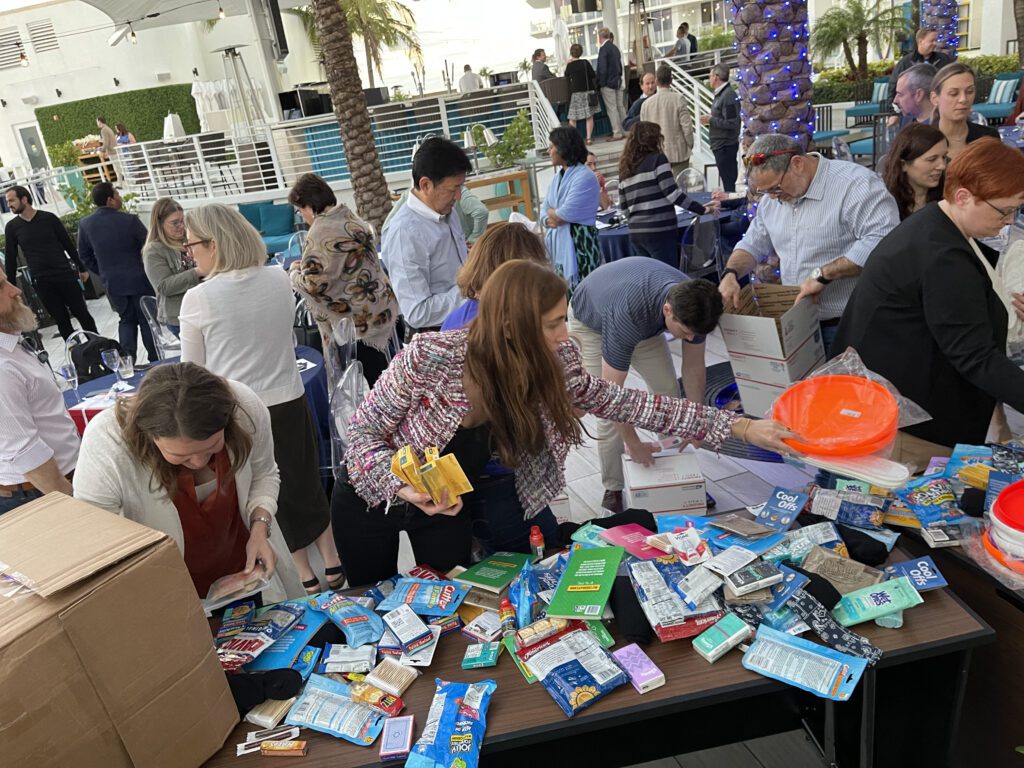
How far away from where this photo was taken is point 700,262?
16.8 ft

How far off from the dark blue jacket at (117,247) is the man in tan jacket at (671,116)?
5.48 metres

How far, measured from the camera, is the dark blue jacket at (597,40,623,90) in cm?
1305

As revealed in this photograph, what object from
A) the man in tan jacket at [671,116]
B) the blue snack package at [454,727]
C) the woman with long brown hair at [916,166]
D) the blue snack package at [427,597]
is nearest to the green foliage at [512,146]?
the man in tan jacket at [671,116]

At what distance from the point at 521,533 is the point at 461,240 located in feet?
6.22

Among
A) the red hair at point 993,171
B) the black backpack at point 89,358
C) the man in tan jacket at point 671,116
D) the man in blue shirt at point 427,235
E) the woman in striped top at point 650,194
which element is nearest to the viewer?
the red hair at point 993,171

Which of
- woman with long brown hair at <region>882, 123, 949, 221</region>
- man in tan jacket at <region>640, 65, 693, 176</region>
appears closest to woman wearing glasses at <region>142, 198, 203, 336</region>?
woman with long brown hair at <region>882, 123, 949, 221</region>

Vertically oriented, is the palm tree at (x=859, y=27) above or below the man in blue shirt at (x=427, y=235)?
above

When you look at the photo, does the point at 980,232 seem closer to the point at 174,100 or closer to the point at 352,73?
the point at 352,73

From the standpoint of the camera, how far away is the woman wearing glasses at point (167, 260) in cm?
458

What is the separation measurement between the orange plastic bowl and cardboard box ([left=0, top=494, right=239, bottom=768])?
1.53 metres

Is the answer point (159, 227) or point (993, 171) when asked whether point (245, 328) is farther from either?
point (993, 171)

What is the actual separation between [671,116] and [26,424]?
7.49 m

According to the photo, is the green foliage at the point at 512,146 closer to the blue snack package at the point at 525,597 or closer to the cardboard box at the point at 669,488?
the cardboard box at the point at 669,488

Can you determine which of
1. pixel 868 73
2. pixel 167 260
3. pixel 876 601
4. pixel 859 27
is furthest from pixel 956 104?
pixel 859 27
